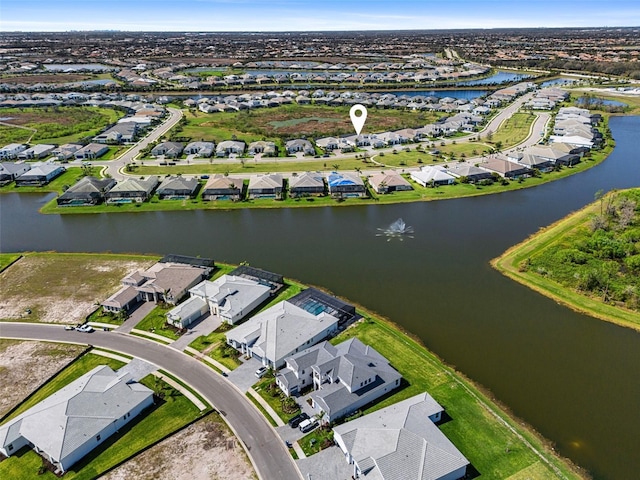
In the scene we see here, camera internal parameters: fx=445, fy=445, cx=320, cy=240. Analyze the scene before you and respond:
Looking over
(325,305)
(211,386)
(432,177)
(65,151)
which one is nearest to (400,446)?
(211,386)

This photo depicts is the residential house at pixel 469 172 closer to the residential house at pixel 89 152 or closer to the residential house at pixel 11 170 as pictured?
the residential house at pixel 89 152

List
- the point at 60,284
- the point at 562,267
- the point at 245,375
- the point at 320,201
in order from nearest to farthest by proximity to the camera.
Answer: the point at 245,375, the point at 60,284, the point at 562,267, the point at 320,201

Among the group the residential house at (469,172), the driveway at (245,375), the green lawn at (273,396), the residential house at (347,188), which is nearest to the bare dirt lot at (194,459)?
the green lawn at (273,396)

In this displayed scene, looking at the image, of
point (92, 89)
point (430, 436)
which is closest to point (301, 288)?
point (430, 436)

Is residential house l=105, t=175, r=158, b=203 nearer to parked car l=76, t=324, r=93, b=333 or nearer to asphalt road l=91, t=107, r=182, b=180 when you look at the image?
asphalt road l=91, t=107, r=182, b=180

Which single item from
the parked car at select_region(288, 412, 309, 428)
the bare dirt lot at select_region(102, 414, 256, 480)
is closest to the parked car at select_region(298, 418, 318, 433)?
the parked car at select_region(288, 412, 309, 428)

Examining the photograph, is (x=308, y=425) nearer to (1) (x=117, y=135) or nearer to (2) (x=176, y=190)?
(2) (x=176, y=190)

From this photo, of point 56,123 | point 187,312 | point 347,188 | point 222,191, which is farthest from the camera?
point 56,123
